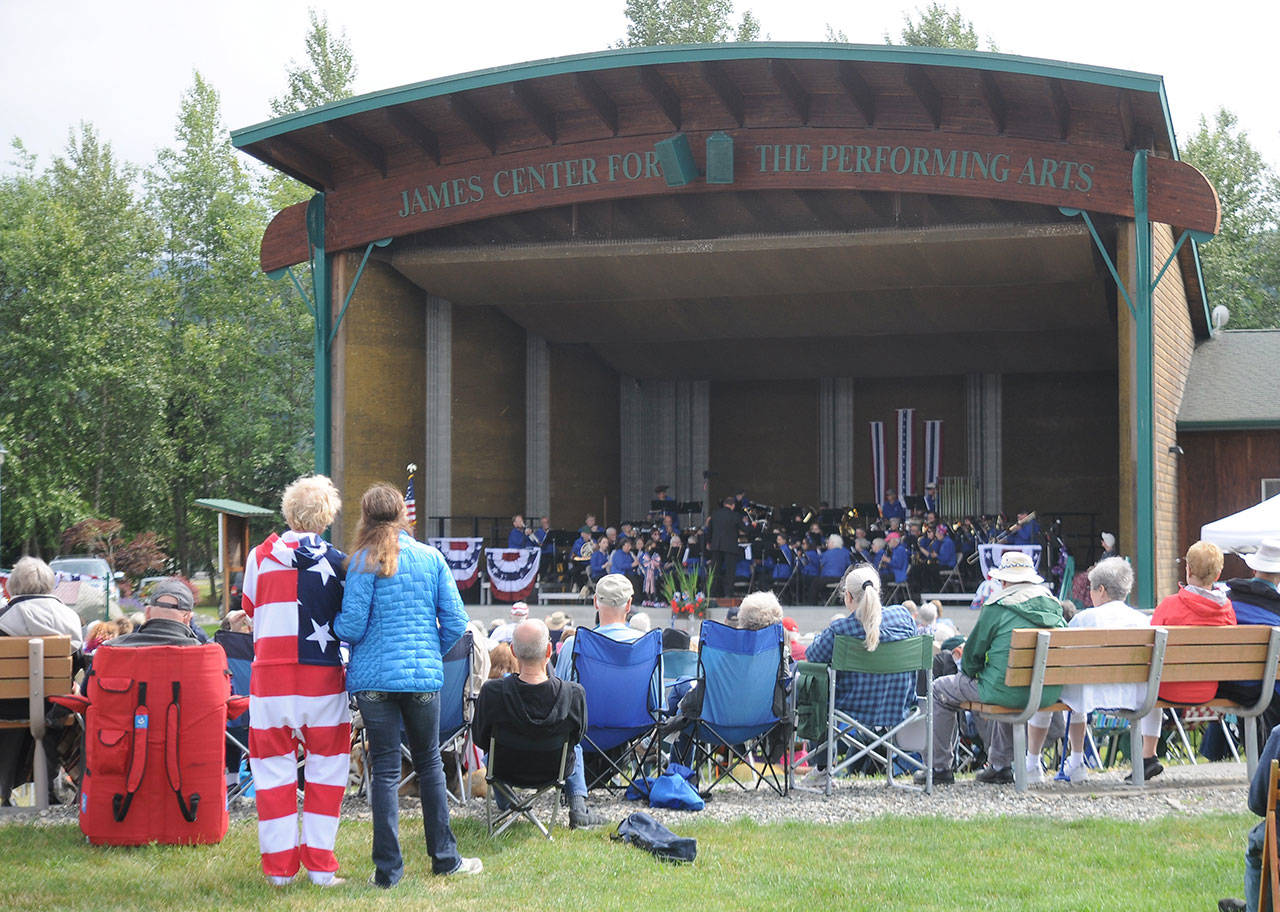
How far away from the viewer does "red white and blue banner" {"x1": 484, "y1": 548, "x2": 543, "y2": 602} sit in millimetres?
16750

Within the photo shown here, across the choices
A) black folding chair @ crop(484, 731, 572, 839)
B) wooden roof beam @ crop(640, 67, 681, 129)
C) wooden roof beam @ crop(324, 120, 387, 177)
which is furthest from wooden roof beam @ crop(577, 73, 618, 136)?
black folding chair @ crop(484, 731, 572, 839)

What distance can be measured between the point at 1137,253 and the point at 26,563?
10920 millimetres

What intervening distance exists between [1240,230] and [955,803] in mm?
29300

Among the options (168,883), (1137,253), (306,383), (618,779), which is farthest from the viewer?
(306,383)

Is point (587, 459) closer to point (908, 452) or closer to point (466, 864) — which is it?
point (908, 452)

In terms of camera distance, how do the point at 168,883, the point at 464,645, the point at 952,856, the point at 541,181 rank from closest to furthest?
the point at 168,883
the point at 952,856
the point at 464,645
the point at 541,181

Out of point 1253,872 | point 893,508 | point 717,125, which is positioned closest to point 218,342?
point 893,508

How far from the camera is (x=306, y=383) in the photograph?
101 ft

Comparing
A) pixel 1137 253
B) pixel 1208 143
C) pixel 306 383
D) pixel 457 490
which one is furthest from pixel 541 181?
pixel 1208 143

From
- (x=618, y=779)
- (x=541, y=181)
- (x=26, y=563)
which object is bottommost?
(x=618, y=779)

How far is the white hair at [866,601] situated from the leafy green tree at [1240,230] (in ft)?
86.6

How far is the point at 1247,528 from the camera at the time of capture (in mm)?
10367

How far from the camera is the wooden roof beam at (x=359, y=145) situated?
49.6 ft

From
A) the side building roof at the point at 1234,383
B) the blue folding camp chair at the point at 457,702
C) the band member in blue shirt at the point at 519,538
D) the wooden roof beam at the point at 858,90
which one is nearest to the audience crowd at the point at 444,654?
the blue folding camp chair at the point at 457,702
